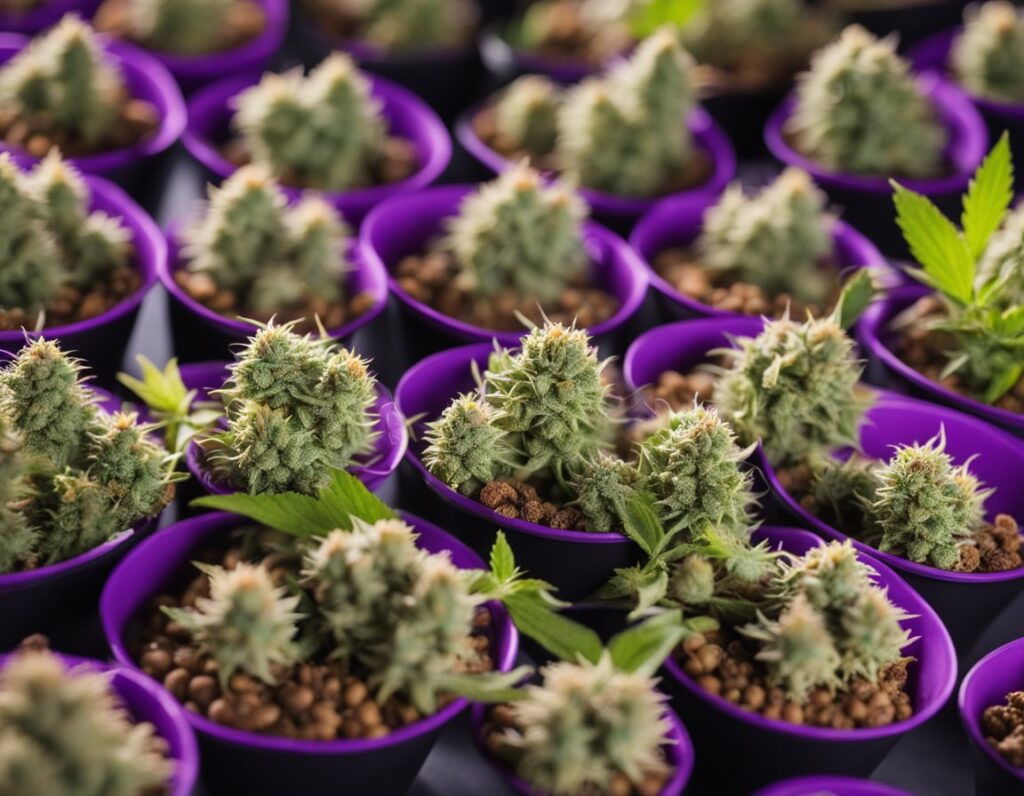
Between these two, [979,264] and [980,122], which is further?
[980,122]

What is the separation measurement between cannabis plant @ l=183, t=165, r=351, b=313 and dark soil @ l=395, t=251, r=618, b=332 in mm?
164

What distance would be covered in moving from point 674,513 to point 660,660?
0.25m

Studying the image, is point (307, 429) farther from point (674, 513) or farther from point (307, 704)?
point (674, 513)

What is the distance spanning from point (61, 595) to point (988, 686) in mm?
1193

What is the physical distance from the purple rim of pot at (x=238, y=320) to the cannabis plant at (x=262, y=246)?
0.11 feet

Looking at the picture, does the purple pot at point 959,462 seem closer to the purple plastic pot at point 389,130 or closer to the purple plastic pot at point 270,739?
the purple plastic pot at point 270,739

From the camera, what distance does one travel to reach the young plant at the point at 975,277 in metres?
2.03

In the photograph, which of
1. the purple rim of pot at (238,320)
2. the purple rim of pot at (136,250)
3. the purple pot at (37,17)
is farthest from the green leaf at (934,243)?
the purple pot at (37,17)

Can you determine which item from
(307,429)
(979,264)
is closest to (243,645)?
(307,429)

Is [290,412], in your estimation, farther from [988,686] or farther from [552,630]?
[988,686]

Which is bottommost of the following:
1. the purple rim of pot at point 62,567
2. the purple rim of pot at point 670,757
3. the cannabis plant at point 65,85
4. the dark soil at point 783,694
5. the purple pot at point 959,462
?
the purple pot at point 959,462

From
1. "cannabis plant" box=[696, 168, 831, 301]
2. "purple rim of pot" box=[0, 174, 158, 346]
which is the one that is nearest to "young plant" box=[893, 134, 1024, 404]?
"cannabis plant" box=[696, 168, 831, 301]

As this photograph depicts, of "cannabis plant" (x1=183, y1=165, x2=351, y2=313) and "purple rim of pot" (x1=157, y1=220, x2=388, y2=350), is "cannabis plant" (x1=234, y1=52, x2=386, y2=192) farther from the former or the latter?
"cannabis plant" (x1=183, y1=165, x2=351, y2=313)

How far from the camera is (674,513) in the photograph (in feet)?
5.43
